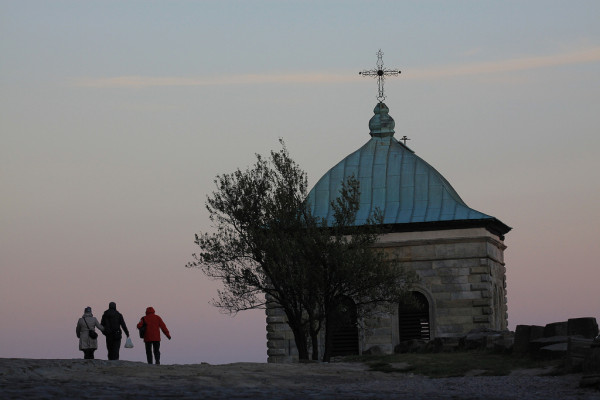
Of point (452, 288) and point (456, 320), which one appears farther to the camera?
point (452, 288)

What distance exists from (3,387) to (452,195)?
2586 centimetres

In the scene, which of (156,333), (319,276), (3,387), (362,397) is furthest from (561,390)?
(319,276)

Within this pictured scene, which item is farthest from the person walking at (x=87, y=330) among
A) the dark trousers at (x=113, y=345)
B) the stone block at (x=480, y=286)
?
the stone block at (x=480, y=286)

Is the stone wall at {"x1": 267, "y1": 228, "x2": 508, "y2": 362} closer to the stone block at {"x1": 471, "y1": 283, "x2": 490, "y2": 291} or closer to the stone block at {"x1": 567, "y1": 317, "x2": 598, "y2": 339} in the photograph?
the stone block at {"x1": 471, "y1": 283, "x2": 490, "y2": 291}

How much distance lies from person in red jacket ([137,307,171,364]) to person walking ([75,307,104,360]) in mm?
1023

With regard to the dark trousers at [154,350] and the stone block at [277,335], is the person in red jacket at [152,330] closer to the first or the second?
the dark trousers at [154,350]

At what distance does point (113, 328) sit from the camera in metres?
28.2

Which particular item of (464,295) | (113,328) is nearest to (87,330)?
(113,328)

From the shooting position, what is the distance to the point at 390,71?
145 ft

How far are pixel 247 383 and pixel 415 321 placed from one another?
19.8 meters

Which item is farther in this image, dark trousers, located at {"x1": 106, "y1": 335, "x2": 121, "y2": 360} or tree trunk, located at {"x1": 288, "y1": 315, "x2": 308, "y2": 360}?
tree trunk, located at {"x1": 288, "y1": 315, "x2": 308, "y2": 360}

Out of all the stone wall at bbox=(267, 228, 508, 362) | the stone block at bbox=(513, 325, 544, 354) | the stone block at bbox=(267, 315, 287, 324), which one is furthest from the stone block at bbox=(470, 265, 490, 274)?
the stone block at bbox=(513, 325, 544, 354)

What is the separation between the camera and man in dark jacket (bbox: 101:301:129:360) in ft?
92.3

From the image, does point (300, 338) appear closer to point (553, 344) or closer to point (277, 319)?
point (277, 319)
